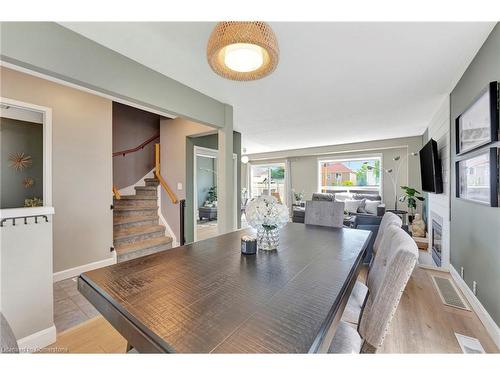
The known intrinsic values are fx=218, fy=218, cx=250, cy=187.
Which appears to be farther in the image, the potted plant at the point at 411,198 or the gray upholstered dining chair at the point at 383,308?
the potted plant at the point at 411,198

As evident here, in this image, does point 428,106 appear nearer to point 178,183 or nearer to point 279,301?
point 279,301

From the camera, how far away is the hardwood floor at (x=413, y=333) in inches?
63.1

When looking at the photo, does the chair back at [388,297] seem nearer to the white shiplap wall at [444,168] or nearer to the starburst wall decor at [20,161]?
the white shiplap wall at [444,168]

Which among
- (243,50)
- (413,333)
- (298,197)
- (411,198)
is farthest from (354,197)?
(243,50)

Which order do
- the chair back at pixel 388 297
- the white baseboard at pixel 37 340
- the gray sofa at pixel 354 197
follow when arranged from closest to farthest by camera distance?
the chair back at pixel 388 297 < the white baseboard at pixel 37 340 < the gray sofa at pixel 354 197

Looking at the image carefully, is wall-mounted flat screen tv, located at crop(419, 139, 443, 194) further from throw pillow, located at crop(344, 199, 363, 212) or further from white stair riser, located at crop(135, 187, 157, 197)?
white stair riser, located at crop(135, 187, 157, 197)

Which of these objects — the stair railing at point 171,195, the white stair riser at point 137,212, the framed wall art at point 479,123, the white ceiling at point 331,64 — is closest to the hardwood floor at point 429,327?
the framed wall art at point 479,123

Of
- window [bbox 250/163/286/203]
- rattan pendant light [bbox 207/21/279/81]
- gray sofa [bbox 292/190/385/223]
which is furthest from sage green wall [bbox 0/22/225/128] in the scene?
window [bbox 250/163/286/203]

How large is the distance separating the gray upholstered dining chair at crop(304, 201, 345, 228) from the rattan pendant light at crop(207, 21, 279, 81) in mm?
1793

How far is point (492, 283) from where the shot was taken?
1.74 m

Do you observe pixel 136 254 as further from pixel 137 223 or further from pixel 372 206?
pixel 372 206

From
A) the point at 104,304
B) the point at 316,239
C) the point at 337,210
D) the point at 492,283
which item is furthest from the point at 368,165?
the point at 104,304

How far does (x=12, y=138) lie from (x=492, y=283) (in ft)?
15.1

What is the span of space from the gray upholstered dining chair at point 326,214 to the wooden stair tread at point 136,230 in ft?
9.00
